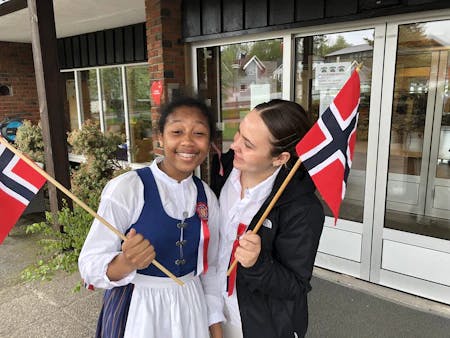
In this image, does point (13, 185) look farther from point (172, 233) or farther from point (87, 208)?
point (172, 233)

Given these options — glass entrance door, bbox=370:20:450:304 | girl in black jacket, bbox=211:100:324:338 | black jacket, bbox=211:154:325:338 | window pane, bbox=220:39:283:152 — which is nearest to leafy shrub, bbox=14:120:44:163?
window pane, bbox=220:39:283:152

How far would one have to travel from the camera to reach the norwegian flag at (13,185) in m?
1.49

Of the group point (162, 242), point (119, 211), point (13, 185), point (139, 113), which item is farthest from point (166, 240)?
point (139, 113)

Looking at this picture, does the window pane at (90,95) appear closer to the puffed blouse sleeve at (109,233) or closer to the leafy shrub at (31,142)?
the leafy shrub at (31,142)

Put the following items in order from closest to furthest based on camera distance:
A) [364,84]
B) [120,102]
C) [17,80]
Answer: [364,84] → [120,102] → [17,80]

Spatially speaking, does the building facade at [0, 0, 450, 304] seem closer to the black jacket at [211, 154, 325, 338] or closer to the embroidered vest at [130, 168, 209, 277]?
the embroidered vest at [130, 168, 209, 277]

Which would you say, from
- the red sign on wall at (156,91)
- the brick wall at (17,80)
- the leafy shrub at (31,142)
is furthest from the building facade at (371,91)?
the brick wall at (17,80)

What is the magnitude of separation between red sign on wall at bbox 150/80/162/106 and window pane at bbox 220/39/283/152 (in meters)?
0.74

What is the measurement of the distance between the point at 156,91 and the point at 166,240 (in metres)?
3.24

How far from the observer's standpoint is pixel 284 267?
1.33 meters

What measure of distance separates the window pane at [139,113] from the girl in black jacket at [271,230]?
17.6 feet

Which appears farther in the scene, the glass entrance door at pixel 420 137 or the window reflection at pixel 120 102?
the window reflection at pixel 120 102

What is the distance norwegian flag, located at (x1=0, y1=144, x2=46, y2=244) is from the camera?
1.49 metres

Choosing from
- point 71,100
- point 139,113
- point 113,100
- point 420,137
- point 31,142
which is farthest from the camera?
point 71,100
